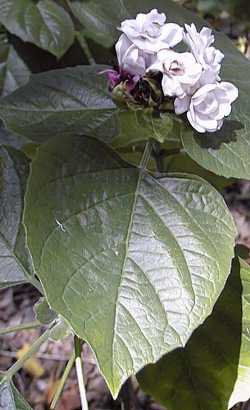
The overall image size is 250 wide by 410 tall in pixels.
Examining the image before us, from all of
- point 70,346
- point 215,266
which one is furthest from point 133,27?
point 70,346

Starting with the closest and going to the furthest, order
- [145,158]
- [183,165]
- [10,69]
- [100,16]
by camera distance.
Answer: [145,158], [183,165], [100,16], [10,69]

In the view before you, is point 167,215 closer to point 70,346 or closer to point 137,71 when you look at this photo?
point 137,71

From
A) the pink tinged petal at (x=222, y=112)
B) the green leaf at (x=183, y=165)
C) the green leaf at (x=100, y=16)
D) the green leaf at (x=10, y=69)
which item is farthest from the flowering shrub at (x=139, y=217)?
the green leaf at (x=10, y=69)

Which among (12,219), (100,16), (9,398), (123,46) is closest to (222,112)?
(123,46)

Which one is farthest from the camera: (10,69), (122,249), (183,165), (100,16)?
(10,69)

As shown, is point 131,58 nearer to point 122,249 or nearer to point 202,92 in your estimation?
point 202,92
